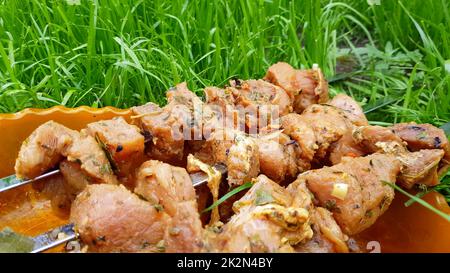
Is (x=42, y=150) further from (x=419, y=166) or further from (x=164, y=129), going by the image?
(x=419, y=166)

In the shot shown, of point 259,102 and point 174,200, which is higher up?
point 259,102

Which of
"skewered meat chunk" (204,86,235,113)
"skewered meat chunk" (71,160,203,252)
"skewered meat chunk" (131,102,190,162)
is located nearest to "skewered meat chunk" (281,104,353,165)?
"skewered meat chunk" (204,86,235,113)

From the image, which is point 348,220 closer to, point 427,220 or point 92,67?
point 427,220

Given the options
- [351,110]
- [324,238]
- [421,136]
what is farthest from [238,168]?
[421,136]

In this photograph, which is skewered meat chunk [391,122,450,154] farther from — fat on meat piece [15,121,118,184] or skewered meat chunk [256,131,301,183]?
fat on meat piece [15,121,118,184]

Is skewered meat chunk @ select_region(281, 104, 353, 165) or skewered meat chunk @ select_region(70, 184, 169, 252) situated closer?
skewered meat chunk @ select_region(70, 184, 169, 252)

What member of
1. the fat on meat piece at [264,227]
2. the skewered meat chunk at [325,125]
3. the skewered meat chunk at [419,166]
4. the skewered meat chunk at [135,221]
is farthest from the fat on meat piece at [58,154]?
the skewered meat chunk at [419,166]

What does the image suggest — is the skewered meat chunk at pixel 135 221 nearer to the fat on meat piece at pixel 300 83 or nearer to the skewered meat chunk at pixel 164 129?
the skewered meat chunk at pixel 164 129
